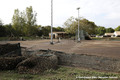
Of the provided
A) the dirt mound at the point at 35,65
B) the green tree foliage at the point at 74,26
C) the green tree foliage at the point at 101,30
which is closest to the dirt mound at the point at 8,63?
the dirt mound at the point at 35,65

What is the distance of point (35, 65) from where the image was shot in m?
3.66

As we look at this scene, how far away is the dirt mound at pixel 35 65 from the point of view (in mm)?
3367

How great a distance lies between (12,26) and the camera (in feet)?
120

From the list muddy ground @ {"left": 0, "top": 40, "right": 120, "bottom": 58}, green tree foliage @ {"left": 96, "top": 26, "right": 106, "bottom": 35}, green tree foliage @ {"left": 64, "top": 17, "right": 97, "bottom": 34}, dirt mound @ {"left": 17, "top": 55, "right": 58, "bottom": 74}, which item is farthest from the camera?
green tree foliage @ {"left": 96, "top": 26, "right": 106, "bottom": 35}

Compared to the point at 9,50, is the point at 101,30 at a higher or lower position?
higher

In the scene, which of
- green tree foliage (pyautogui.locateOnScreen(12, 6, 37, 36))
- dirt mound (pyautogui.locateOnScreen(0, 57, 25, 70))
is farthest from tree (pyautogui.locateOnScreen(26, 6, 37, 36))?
dirt mound (pyautogui.locateOnScreen(0, 57, 25, 70))

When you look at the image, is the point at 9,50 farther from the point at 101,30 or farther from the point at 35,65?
the point at 101,30

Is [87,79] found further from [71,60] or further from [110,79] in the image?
[71,60]

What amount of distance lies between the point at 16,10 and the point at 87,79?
3972cm

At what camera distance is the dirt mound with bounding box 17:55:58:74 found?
3367mm

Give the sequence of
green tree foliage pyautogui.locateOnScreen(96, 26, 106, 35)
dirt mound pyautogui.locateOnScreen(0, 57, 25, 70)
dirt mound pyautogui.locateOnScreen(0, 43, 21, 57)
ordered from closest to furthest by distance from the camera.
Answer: dirt mound pyautogui.locateOnScreen(0, 57, 25, 70) < dirt mound pyautogui.locateOnScreen(0, 43, 21, 57) < green tree foliage pyautogui.locateOnScreen(96, 26, 106, 35)

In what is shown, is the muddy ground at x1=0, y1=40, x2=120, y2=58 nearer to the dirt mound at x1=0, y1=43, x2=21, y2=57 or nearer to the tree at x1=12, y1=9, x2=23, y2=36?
the dirt mound at x1=0, y1=43, x2=21, y2=57

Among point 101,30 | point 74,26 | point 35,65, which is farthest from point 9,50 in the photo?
point 101,30

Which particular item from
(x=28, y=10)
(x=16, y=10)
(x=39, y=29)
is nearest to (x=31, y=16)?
(x=28, y=10)
